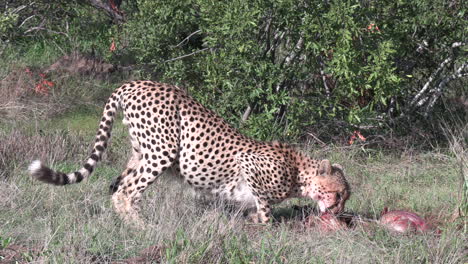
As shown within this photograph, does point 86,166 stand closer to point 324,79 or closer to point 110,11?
point 324,79

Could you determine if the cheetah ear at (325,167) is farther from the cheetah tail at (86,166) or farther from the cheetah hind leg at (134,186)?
the cheetah tail at (86,166)

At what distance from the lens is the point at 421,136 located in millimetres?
8680

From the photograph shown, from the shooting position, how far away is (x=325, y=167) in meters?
5.92

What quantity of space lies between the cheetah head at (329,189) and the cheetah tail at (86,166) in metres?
1.64

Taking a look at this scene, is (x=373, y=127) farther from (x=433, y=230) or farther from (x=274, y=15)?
(x=433, y=230)

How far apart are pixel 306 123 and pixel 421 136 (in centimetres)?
151

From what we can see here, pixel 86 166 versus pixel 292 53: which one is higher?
pixel 292 53

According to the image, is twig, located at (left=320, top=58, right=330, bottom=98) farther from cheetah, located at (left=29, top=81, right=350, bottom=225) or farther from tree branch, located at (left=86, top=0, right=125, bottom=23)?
tree branch, located at (left=86, top=0, right=125, bottom=23)

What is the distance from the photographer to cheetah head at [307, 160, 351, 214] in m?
5.89

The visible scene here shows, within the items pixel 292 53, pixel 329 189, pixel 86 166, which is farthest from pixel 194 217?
pixel 292 53

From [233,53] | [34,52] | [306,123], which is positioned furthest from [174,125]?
[34,52]

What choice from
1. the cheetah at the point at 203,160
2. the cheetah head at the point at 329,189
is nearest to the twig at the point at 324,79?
the cheetah at the point at 203,160

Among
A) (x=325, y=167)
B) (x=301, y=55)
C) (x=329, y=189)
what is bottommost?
(x=329, y=189)

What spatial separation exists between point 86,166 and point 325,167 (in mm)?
1794
